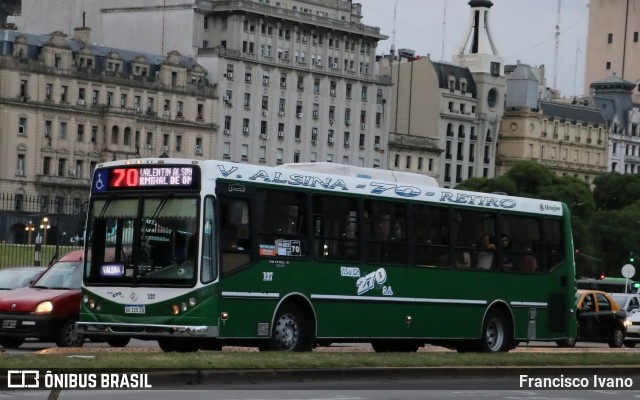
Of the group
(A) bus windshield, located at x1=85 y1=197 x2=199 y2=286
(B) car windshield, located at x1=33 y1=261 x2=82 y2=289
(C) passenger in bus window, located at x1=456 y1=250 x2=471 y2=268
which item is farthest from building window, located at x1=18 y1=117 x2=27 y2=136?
(A) bus windshield, located at x1=85 y1=197 x2=199 y2=286

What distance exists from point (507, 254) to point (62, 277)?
8707mm

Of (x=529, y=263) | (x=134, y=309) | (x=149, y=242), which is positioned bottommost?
(x=134, y=309)

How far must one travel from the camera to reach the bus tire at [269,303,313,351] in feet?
99.5

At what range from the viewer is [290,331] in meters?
30.7

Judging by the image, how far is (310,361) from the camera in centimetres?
2662

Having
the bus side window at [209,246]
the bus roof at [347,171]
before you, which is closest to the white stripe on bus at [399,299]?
the bus roof at [347,171]

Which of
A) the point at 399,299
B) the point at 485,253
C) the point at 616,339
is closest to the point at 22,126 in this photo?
the point at 616,339

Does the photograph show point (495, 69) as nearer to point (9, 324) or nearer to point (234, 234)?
point (9, 324)

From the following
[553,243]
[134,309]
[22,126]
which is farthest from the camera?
[22,126]

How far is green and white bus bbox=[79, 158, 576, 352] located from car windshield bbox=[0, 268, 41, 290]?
29.4ft

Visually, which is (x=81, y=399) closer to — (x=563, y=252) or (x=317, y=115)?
(x=563, y=252)

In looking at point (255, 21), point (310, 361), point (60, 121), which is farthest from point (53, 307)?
point (255, 21)

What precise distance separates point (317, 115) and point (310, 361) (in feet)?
461

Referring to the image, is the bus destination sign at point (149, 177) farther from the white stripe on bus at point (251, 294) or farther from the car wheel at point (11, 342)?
the car wheel at point (11, 342)
